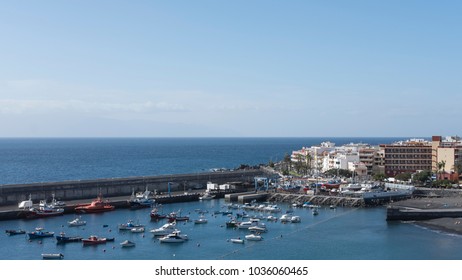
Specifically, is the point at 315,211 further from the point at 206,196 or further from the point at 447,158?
the point at 447,158

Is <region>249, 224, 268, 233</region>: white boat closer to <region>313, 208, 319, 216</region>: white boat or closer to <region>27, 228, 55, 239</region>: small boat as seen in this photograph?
<region>313, 208, 319, 216</region>: white boat

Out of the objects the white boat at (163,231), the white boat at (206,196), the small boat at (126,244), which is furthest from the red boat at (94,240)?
the white boat at (206,196)

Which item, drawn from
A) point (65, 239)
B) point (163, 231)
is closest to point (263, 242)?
point (163, 231)

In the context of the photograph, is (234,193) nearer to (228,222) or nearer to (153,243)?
(228,222)

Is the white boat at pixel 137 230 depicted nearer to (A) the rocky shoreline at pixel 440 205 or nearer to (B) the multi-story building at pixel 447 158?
(A) the rocky shoreline at pixel 440 205

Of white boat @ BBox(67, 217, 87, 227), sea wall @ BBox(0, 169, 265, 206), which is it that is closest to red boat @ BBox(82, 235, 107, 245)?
Answer: white boat @ BBox(67, 217, 87, 227)

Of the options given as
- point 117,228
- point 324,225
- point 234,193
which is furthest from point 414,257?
point 234,193
